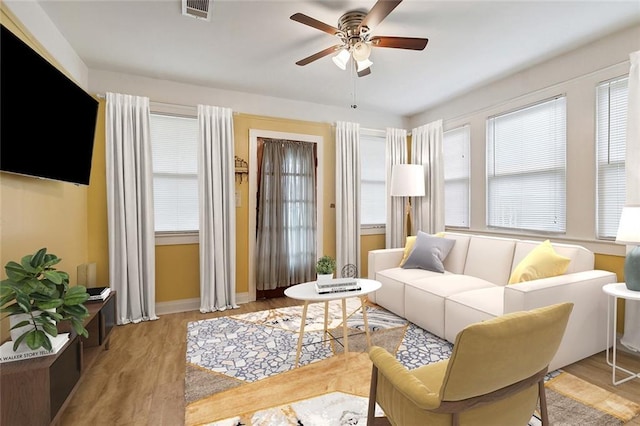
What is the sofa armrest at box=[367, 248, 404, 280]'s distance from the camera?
3.72 metres

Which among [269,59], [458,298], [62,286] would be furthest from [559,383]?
[269,59]

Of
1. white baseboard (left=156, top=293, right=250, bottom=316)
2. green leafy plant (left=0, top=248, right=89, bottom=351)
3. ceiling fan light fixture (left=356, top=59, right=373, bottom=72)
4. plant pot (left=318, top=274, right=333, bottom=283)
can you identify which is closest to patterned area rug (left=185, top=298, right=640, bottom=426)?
white baseboard (left=156, top=293, right=250, bottom=316)

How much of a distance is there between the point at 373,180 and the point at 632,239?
3101 millimetres

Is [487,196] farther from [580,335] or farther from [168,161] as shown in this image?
[168,161]

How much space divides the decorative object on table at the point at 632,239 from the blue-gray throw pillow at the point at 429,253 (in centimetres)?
152

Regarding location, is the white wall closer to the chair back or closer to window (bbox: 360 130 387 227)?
window (bbox: 360 130 387 227)

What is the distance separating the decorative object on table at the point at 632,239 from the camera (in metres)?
2.07

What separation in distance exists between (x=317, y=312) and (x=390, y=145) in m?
2.74

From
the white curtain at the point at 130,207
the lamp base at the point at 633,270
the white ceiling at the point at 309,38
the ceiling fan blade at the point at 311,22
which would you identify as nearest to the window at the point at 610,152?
the white ceiling at the point at 309,38

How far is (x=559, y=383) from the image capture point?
207 cm

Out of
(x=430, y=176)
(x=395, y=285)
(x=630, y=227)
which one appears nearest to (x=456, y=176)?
(x=430, y=176)

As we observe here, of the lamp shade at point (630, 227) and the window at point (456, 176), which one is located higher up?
the window at point (456, 176)

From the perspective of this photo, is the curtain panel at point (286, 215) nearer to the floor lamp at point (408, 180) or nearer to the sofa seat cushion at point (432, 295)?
the floor lamp at point (408, 180)

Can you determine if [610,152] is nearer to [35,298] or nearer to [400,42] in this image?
[400,42]
